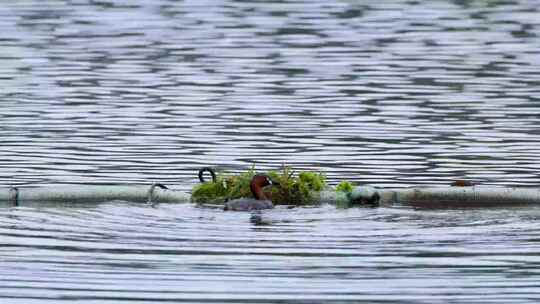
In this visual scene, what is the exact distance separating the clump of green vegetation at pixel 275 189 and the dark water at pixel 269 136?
0.57 m

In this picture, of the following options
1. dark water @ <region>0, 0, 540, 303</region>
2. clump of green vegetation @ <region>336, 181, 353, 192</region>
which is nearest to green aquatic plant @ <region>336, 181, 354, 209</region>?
clump of green vegetation @ <region>336, 181, 353, 192</region>

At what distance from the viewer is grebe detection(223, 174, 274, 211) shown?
21.4 meters

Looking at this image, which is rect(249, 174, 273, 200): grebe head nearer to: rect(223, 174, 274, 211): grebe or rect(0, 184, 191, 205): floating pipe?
rect(223, 174, 274, 211): grebe

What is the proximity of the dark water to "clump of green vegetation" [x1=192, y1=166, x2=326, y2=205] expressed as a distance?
57 cm

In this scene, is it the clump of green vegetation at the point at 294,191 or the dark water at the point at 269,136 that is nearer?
the dark water at the point at 269,136

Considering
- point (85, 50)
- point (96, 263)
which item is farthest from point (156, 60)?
point (96, 263)

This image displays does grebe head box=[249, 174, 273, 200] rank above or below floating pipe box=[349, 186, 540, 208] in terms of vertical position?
above

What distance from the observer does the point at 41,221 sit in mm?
20656

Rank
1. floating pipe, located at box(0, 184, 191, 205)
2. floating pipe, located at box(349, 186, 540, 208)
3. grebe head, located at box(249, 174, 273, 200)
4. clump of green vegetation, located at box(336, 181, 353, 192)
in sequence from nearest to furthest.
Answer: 1. grebe head, located at box(249, 174, 273, 200)
2. floating pipe, located at box(349, 186, 540, 208)
3. floating pipe, located at box(0, 184, 191, 205)
4. clump of green vegetation, located at box(336, 181, 353, 192)

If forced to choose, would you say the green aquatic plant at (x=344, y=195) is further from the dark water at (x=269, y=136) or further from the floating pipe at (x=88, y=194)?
the floating pipe at (x=88, y=194)

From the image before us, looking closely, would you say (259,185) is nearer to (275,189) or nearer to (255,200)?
(255,200)

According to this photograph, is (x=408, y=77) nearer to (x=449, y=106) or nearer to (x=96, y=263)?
(x=449, y=106)

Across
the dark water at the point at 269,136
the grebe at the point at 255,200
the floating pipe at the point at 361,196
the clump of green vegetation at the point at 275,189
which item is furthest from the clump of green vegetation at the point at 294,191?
the dark water at the point at 269,136

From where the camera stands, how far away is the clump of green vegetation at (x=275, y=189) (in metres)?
22.2
